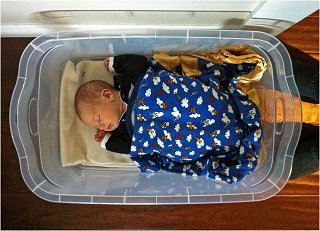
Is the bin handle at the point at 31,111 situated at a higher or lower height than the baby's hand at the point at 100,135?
→ higher

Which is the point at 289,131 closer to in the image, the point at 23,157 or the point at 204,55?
the point at 204,55

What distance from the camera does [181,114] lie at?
929 millimetres

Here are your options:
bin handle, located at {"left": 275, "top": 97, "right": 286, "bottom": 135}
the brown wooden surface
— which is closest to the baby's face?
the brown wooden surface

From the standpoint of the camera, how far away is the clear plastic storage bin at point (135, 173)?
2.97 feet

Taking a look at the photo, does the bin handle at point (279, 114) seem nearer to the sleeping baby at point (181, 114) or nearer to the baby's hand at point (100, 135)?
the sleeping baby at point (181, 114)

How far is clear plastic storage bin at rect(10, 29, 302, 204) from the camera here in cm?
90

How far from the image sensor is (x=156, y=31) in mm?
897

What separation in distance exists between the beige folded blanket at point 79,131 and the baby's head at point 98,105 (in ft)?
0.35

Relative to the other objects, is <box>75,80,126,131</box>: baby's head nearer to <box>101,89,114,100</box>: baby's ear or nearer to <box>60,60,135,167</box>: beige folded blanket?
<box>101,89,114,100</box>: baby's ear

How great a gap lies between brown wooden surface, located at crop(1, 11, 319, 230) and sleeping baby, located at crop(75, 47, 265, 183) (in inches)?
10.9

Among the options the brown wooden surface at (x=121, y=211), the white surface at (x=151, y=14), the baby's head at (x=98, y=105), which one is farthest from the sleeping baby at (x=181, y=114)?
the brown wooden surface at (x=121, y=211)

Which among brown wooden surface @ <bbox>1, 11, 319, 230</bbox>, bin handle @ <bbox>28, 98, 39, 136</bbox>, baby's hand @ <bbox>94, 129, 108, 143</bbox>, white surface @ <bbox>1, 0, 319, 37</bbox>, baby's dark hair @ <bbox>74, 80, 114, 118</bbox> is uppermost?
white surface @ <bbox>1, 0, 319, 37</bbox>

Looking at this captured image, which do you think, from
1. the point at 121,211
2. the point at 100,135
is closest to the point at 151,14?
the point at 100,135

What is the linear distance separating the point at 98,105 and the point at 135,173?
1.09ft
